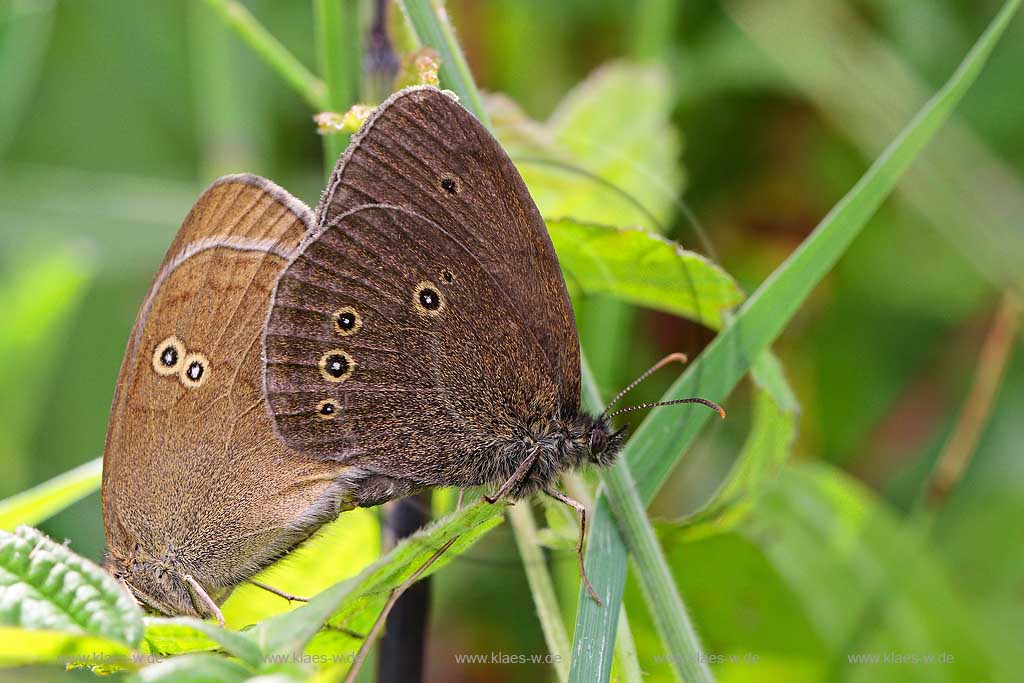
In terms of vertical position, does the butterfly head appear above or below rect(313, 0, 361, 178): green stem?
below

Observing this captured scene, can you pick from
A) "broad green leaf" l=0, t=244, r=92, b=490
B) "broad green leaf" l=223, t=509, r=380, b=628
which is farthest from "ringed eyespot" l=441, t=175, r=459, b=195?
"broad green leaf" l=0, t=244, r=92, b=490

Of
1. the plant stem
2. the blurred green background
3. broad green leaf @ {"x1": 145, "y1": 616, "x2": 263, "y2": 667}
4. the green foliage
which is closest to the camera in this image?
broad green leaf @ {"x1": 145, "y1": 616, "x2": 263, "y2": 667}

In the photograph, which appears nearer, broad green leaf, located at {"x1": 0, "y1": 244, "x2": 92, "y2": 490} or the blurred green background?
broad green leaf, located at {"x1": 0, "y1": 244, "x2": 92, "y2": 490}

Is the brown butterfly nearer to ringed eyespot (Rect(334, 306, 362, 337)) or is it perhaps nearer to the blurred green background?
ringed eyespot (Rect(334, 306, 362, 337))

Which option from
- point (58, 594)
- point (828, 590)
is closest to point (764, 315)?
point (828, 590)

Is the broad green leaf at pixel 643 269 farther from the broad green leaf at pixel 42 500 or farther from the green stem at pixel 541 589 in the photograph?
the broad green leaf at pixel 42 500

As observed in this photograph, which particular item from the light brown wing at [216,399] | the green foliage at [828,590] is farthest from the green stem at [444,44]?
the green foliage at [828,590]

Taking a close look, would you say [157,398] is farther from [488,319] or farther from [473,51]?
[473,51]

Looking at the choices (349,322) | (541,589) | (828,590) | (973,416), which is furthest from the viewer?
(973,416)

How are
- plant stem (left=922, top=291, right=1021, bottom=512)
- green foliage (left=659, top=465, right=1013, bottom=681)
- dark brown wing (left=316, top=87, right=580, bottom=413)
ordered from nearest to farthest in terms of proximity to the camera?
dark brown wing (left=316, top=87, right=580, bottom=413) < green foliage (left=659, top=465, right=1013, bottom=681) < plant stem (left=922, top=291, right=1021, bottom=512)

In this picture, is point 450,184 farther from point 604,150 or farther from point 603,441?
point 604,150
